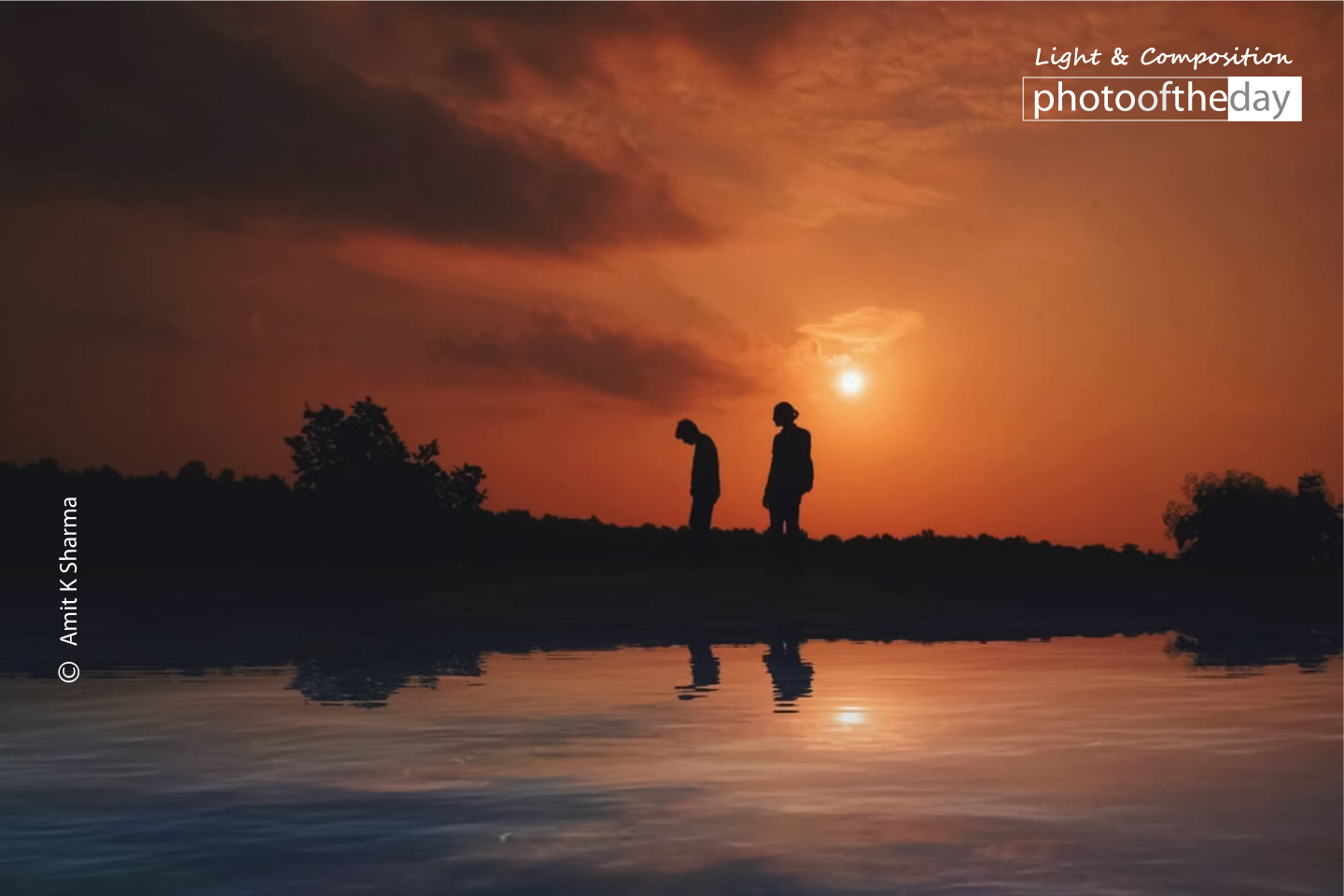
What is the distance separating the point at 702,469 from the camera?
70.5 feet

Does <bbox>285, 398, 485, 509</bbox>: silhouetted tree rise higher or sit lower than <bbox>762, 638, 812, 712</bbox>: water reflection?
higher

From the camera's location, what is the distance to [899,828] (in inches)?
222

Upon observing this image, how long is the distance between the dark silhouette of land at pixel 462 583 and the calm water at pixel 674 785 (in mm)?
1114

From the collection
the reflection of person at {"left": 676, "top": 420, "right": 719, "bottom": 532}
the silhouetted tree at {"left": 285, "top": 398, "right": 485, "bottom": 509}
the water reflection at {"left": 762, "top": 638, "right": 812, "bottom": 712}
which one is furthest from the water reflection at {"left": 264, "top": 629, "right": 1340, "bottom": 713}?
the silhouetted tree at {"left": 285, "top": 398, "right": 485, "bottom": 509}

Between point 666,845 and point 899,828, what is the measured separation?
866 mm

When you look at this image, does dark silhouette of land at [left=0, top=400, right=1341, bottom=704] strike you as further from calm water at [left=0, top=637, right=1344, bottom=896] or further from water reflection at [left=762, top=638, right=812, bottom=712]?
calm water at [left=0, top=637, right=1344, bottom=896]

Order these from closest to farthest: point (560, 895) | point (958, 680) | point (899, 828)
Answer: point (560, 895) < point (899, 828) < point (958, 680)

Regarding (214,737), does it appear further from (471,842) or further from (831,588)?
(831,588)

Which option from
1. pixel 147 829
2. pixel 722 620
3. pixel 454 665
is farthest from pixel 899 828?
pixel 722 620

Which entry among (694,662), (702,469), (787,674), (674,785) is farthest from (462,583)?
(674,785)

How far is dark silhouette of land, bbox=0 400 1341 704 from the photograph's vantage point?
1409cm

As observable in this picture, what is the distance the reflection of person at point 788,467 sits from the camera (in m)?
19.9

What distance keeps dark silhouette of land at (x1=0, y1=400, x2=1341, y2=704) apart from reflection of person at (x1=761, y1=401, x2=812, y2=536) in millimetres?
146

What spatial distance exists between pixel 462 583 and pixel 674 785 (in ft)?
48.9
